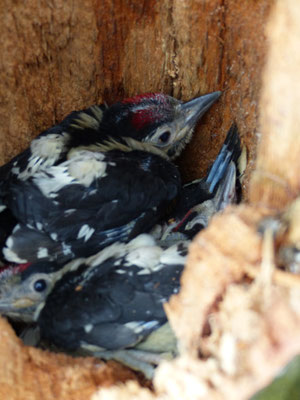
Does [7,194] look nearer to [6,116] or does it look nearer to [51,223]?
[51,223]

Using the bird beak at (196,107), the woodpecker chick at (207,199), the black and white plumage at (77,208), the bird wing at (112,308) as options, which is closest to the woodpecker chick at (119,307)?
the bird wing at (112,308)

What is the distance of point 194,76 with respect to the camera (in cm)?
161

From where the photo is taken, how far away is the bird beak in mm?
1566

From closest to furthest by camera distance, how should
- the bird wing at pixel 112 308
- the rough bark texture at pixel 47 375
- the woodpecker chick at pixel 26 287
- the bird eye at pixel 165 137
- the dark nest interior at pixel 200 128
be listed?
the dark nest interior at pixel 200 128 → the rough bark texture at pixel 47 375 → the bird wing at pixel 112 308 → the woodpecker chick at pixel 26 287 → the bird eye at pixel 165 137

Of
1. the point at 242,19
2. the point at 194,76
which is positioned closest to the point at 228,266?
the point at 242,19

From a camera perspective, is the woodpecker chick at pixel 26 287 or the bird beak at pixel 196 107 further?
the bird beak at pixel 196 107

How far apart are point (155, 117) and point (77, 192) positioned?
0.43 m

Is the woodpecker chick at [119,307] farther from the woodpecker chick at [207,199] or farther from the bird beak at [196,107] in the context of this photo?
the bird beak at [196,107]

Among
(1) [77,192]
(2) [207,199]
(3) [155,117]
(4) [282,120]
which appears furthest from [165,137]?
(4) [282,120]

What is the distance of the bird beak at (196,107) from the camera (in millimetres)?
1566

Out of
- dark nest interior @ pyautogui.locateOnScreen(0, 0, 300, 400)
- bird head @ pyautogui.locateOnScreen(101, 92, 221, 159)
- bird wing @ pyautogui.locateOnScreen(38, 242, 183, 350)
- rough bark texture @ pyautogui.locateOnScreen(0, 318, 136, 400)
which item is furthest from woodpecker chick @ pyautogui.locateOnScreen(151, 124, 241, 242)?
rough bark texture @ pyautogui.locateOnScreen(0, 318, 136, 400)

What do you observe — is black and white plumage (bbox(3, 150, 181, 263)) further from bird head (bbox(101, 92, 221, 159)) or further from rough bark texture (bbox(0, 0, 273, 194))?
rough bark texture (bbox(0, 0, 273, 194))

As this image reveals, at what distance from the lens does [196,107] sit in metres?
1.61

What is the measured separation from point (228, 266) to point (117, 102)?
3.17ft
